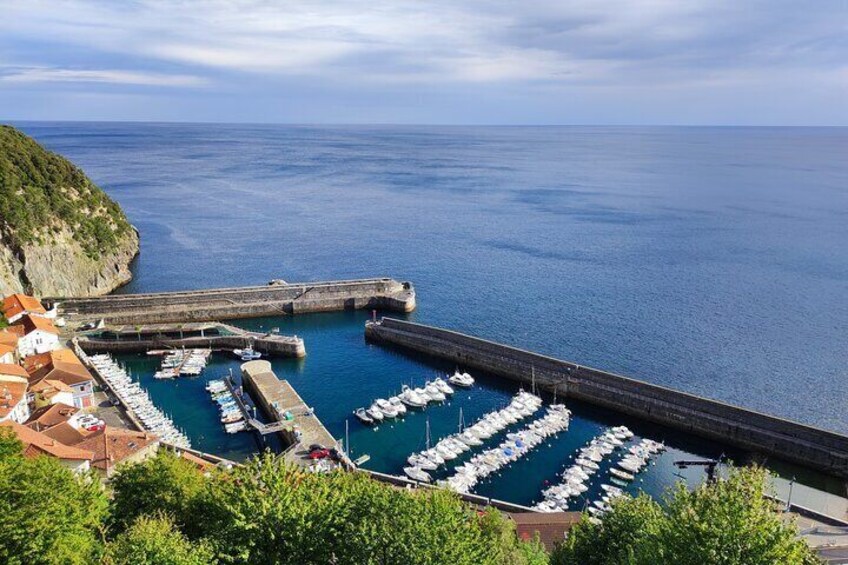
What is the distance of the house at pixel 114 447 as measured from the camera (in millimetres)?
31344

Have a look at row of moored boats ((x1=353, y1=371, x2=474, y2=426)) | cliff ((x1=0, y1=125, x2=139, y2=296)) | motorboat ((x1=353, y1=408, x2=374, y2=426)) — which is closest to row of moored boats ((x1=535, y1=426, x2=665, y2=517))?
row of moored boats ((x1=353, y1=371, x2=474, y2=426))

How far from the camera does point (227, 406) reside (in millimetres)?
45031

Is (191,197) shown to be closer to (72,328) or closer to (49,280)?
(49,280)

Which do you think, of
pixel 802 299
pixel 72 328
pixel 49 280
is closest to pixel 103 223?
pixel 49 280

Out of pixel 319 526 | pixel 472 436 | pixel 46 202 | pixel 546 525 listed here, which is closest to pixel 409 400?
pixel 472 436

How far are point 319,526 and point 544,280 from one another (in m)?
63.9

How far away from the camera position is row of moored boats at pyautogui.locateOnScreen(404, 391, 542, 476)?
37969 millimetres

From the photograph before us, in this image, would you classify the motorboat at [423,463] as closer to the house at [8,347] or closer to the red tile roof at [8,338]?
the house at [8,347]

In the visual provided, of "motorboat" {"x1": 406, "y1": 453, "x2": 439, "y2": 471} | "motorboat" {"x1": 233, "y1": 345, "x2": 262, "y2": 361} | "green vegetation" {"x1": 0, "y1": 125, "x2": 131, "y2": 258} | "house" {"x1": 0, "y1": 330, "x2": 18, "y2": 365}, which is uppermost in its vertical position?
"green vegetation" {"x1": 0, "y1": 125, "x2": 131, "y2": 258}

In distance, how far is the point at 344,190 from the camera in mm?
159500

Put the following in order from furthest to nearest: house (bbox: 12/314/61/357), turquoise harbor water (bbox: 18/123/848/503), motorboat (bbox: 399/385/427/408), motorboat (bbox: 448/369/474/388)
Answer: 1. motorboat (bbox: 448/369/474/388)
2. house (bbox: 12/314/61/357)
3. motorboat (bbox: 399/385/427/408)
4. turquoise harbor water (bbox: 18/123/848/503)

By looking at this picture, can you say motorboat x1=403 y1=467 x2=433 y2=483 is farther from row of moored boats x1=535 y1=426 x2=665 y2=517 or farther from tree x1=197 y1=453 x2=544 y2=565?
tree x1=197 y1=453 x2=544 y2=565

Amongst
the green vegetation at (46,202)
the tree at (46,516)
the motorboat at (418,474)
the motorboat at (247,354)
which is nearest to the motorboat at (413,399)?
the motorboat at (418,474)

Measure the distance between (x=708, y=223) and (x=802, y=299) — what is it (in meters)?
49.6
